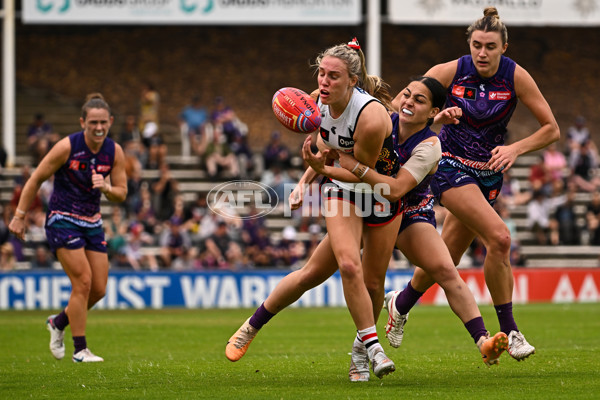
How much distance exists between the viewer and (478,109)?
7996 mm

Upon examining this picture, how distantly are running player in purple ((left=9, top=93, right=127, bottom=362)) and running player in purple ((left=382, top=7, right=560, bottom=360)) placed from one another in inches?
130

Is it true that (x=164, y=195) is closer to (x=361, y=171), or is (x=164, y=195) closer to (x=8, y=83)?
(x=8, y=83)

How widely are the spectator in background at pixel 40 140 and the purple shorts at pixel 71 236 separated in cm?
1185

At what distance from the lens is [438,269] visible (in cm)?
735

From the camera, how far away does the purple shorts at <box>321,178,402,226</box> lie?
7148mm

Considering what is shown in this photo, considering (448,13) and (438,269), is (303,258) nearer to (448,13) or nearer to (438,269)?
(448,13)

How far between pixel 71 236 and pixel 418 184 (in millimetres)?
3594

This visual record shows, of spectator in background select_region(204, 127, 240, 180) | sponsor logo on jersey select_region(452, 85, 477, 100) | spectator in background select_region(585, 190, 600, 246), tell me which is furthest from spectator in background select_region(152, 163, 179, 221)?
sponsor logo on jersey select_region(452, 85, 477, 100)

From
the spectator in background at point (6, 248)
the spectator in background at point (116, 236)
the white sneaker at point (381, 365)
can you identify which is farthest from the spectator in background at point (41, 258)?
the white sneaker at point (381, 365)

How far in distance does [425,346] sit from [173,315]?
718 cm

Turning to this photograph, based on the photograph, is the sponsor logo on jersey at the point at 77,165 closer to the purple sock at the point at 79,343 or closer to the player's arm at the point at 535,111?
the purple sock at the point at 79,343

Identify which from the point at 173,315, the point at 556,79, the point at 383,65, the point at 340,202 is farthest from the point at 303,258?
the point at 340,202

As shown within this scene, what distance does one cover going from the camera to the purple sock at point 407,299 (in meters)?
8.49

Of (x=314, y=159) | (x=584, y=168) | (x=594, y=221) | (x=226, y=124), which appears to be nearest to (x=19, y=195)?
(x=226, y=124)
